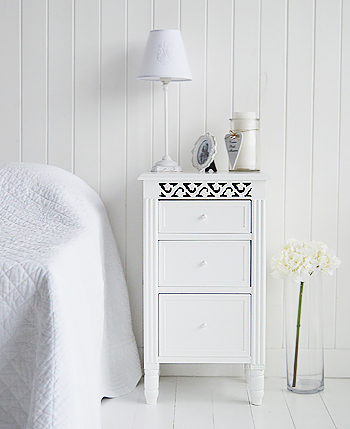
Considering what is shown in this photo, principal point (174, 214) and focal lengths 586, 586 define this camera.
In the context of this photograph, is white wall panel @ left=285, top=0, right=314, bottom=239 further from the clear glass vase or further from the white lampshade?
the white lampshade

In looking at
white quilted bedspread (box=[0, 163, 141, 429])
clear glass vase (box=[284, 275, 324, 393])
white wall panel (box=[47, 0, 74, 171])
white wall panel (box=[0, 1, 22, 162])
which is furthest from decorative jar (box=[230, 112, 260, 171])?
white wall panel (box=[0, 1, 22, 162])

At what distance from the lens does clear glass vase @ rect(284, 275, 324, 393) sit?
243 centimetres

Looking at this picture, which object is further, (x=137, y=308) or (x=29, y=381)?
(x=137, y=308)

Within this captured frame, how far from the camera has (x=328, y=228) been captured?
2586 mm

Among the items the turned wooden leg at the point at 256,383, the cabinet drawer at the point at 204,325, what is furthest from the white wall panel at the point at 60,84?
the turned wooden leg at the point at 256,383

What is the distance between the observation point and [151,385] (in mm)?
2264

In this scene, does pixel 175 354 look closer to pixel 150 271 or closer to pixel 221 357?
pixel 221 357

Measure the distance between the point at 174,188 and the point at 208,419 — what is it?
33.8 inches

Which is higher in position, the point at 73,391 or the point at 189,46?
the point at 189,46

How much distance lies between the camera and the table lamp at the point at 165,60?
233 centimetres

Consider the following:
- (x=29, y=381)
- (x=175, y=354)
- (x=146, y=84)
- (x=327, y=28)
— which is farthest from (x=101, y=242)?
(x=327, y=28)

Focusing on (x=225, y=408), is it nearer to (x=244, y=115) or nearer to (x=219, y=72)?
(x=244, y=115)

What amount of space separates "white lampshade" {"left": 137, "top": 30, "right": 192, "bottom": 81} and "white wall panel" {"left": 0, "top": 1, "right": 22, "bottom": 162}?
615mm

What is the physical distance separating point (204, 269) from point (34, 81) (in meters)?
1.15
